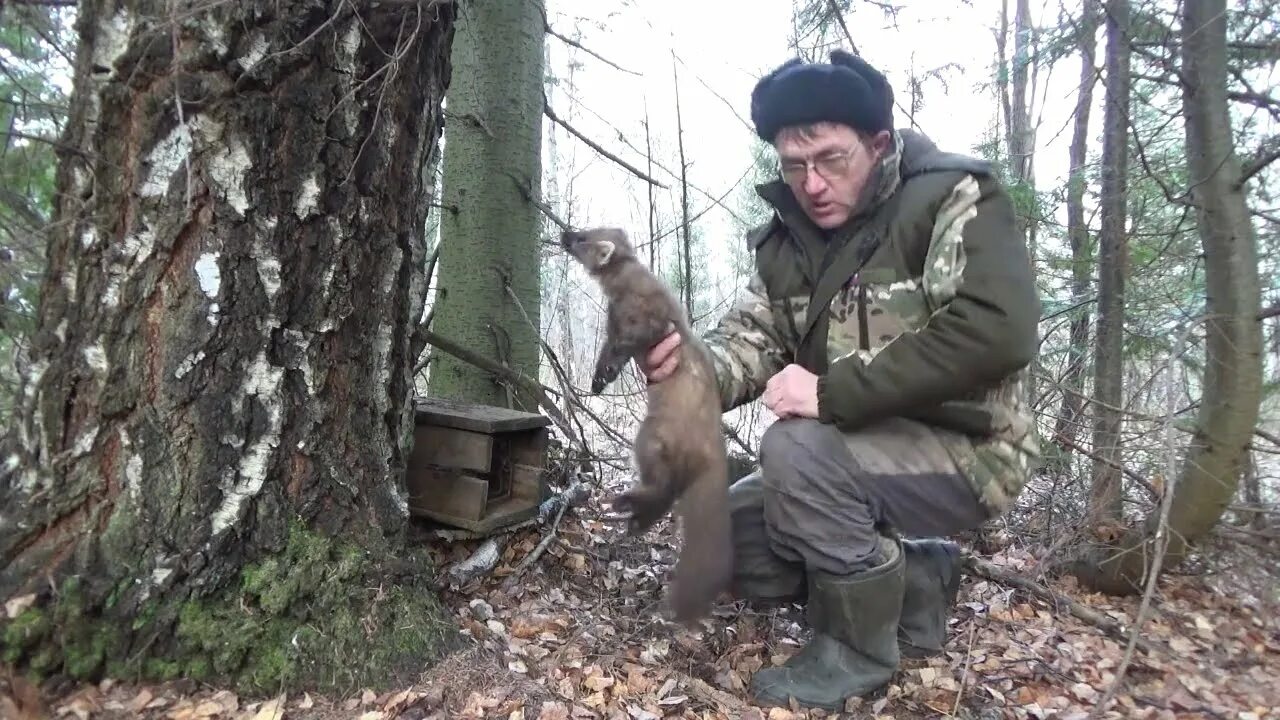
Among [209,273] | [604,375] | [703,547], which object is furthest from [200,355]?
[703,547]

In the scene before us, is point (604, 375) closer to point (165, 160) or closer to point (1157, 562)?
point (165, 160)

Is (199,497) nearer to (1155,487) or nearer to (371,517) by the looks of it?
(371,517)

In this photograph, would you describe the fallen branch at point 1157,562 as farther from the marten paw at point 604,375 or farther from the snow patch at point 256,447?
the snow patch at point 256,447

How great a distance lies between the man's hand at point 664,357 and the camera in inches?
116

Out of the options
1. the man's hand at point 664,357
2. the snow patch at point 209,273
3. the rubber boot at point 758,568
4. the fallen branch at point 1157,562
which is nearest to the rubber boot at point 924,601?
the rubber boot at point 758,568

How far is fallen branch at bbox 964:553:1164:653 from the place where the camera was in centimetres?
309

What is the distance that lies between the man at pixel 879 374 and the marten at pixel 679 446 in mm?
99

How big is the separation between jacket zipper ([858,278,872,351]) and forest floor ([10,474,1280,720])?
1.25 m

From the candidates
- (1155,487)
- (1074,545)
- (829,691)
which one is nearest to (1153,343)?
Answer: (1155,487)

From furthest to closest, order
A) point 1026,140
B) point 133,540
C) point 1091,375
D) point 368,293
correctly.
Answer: point 1026,140 < point 1091,375 < point 368,293 < point 133,540

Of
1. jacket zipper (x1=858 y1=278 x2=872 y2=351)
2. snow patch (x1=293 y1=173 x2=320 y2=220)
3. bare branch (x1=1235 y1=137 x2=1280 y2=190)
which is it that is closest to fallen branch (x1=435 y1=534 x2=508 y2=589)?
snow patch (x1=293 y1=173 x2=320 y2=220)

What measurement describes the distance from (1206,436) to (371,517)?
351 centimetres

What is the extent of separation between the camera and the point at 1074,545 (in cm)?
380

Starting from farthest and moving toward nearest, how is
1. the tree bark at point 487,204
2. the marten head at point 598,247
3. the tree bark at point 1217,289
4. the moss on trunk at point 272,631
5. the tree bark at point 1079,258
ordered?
the tree bark at point 1079,258
the tree bark at point 487,204
the marten head at point 598,247
the tree bark at point 1217,289
the moss on trunk at point 272,631
